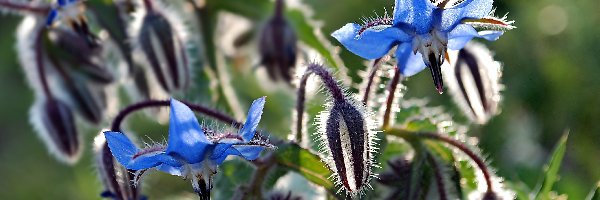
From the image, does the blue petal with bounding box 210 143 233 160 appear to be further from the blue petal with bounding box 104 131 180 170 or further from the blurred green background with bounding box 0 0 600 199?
the blurred green background with bounding box 0 0 600 199

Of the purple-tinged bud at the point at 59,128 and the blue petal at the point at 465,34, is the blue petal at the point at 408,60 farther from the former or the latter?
the purple-tinged bud at the point at 59,128

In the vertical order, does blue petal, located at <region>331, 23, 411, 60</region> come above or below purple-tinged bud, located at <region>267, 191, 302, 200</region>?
above

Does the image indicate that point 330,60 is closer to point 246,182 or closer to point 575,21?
point 246,182

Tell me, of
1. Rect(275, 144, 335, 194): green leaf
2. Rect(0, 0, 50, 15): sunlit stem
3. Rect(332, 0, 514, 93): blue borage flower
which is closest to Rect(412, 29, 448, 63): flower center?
Rect(332, 0, 514, 93): blue borage flower

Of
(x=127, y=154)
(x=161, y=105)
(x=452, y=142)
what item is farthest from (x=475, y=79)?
(x=127, y=154)

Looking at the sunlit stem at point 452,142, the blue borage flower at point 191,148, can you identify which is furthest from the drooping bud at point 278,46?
the blue borage flower at point 191,148

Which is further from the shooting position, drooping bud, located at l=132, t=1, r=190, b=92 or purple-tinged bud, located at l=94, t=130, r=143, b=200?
drooping bud, located at l=132, t=1, r=190, b=92

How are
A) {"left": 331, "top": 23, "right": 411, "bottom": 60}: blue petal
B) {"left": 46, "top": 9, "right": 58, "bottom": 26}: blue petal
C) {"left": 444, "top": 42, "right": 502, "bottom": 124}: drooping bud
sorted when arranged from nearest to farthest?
{"left": 331, "top": 23, "right": 411, "bottom": 60}: blue petal < {"left": 444, "top": 42, "right": 502, "bottom": 124}: drooping bud < {"left": 46, "top": 9, "right": 58, "bottom": 26}: blue petal

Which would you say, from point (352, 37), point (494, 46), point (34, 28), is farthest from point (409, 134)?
point (494, 46)
